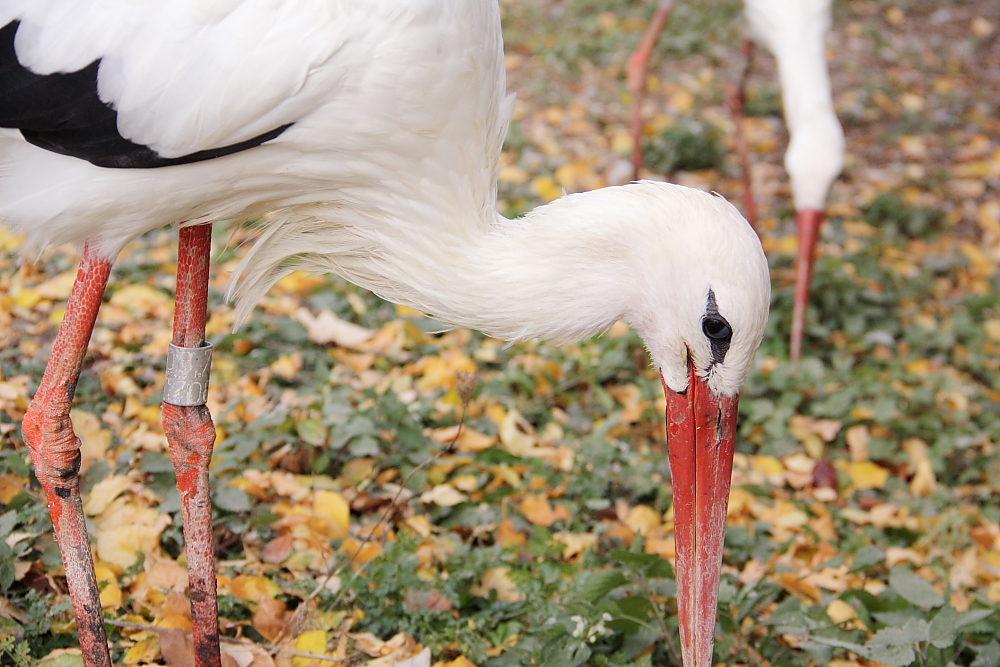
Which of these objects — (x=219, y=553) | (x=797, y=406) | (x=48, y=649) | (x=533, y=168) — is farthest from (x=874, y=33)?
(x=48, y=649)

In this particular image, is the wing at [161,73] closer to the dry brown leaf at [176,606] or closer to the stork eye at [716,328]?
the stork eye at [716,328]

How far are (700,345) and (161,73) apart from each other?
1.30 m

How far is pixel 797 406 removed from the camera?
14.2ft

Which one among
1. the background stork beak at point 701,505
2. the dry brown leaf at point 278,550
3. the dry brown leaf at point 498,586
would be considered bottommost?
the dry brown leaf at point 498,586

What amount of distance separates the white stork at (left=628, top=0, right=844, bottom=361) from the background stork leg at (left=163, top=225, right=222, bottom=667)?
310 cm

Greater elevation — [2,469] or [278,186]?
[278,186]

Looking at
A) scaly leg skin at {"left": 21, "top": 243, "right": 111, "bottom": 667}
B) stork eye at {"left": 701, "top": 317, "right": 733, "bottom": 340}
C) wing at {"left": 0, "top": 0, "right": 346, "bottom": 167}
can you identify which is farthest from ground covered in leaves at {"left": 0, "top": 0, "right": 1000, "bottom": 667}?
stork eye at {"left": 701, "top": 317, "right": 733, "bottom": 340}

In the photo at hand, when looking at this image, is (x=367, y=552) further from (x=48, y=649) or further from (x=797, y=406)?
(x=797, y=406)

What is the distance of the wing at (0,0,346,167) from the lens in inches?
80.9

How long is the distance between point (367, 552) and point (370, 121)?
4.45ft

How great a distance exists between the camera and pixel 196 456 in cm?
245

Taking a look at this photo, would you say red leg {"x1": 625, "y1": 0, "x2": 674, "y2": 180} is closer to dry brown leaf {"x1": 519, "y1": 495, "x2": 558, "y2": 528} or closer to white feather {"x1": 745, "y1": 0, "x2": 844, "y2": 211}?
white feather {"x1": 745, "y1": 0, "x2": 844, "y2": 211}

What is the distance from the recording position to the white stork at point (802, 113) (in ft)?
15.9

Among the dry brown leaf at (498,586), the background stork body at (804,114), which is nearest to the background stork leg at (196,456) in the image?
the dry brown leaf at (498,586)
